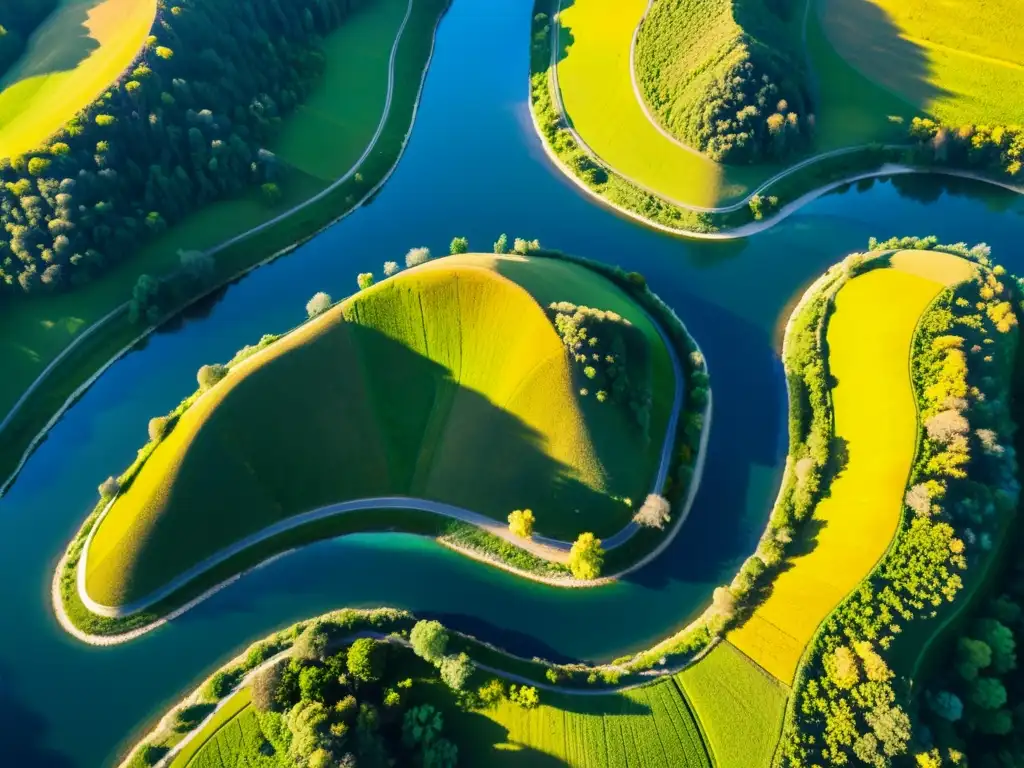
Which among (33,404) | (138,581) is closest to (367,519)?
(138,581)

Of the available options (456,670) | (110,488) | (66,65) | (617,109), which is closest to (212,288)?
(110,488)

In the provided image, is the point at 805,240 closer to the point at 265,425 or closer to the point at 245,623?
the point at 265,425

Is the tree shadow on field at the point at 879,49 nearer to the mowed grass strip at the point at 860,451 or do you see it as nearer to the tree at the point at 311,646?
the mowed grass strip at the point at 860,451

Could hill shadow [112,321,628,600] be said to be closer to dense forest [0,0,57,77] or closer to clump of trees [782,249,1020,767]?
clump of trees [782,249,1020,767]

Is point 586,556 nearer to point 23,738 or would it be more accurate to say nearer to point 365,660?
point 365,660

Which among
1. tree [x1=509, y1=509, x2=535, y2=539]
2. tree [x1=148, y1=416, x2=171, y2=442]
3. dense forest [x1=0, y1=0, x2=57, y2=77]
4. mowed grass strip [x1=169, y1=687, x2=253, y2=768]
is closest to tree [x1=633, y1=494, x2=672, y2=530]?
tree [x1=509, y1=509, x2=535, y2=539]
